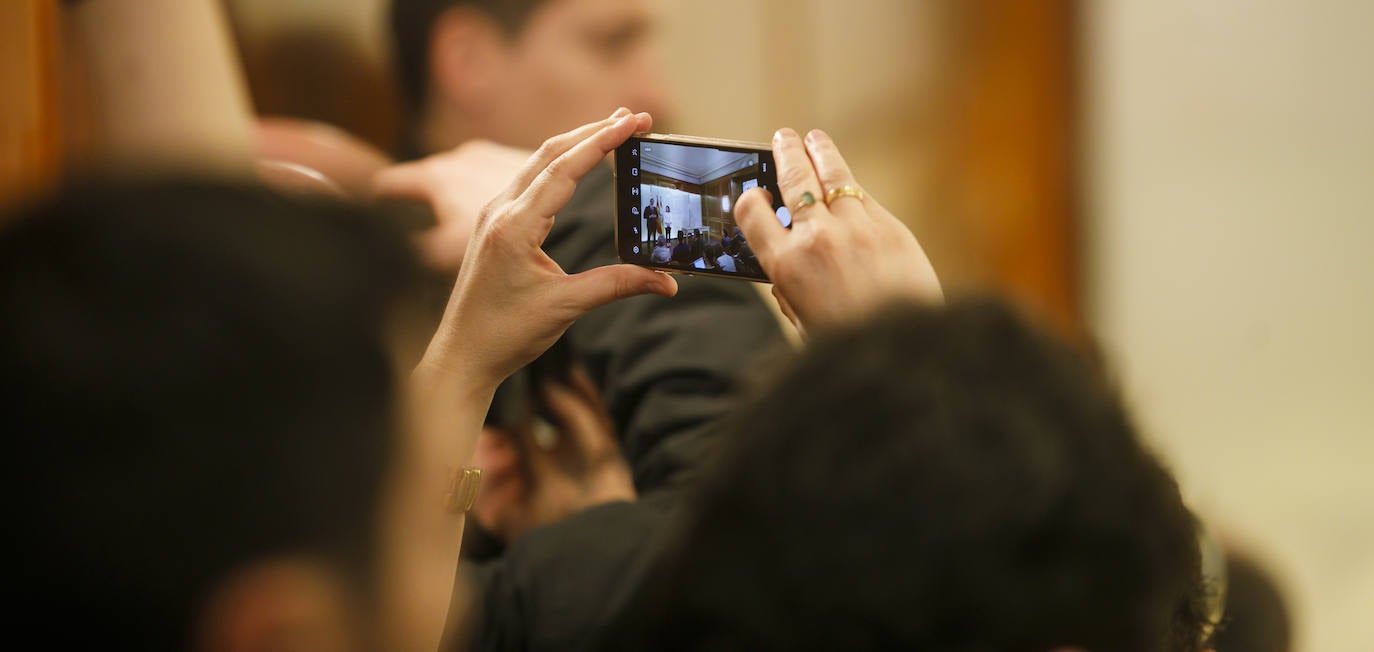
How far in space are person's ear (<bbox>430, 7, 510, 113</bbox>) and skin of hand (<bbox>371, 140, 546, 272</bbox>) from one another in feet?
1.41

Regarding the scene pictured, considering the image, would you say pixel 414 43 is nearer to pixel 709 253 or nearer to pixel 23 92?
pixel 23 92

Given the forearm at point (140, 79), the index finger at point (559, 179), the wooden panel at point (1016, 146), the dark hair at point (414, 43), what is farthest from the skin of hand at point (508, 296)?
the wooden panel at point (1016, 146)

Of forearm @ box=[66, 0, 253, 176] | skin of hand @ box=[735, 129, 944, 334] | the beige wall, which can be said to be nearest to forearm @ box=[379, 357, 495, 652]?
skin of hand @ box=[735, 129, 944, 334]

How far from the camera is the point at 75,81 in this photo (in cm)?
118

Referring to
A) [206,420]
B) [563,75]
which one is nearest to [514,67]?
[563,75]

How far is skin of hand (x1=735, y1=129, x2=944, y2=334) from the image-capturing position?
648mm

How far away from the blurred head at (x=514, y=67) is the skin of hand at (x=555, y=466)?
430 mm

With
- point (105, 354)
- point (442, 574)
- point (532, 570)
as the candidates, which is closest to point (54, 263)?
point (105, 354)

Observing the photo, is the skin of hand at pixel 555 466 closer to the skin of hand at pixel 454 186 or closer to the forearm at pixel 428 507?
the skin of hand at pixel 454 186

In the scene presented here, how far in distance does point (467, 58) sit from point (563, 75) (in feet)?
0.51

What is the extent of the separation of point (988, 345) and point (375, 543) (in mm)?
245

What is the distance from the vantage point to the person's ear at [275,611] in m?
0.35

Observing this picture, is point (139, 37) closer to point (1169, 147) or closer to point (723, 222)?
point (723, 222)

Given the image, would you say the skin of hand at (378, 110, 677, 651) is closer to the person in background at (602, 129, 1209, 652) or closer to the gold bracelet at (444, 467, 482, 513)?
the gold bracelet at (444, 467, 482, 513)
